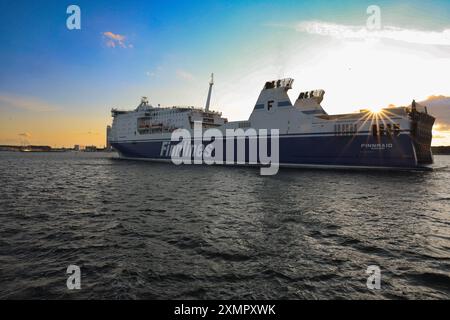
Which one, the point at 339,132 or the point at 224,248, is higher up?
the point at 339,132

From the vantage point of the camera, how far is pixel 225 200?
1510 cm

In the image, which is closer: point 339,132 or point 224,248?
point 224,248

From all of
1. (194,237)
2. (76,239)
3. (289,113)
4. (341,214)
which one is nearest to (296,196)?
(341,214)

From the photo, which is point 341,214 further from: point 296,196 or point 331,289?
point 331,289

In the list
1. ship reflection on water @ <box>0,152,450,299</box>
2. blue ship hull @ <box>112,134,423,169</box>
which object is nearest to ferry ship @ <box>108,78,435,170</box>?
blue ship hull @ <box>112,134,423,169</box>

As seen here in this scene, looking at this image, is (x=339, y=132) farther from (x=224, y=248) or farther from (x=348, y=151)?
(x=224, y=248)

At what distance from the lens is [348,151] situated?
33406 mm

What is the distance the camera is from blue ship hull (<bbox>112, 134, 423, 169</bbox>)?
30719 mm

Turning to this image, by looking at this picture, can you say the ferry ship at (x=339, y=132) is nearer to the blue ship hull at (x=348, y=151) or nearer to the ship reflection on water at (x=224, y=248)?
the blue ship hull at (x=348, y=151)

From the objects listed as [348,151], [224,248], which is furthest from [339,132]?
[224,248]

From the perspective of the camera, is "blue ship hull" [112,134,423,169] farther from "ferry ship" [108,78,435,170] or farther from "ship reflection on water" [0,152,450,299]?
"ship reflection on water" [0,152,450,299]

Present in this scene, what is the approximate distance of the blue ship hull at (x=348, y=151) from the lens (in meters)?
30.7

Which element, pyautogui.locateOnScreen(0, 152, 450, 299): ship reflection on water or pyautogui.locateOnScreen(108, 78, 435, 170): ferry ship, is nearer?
pyautogui.locateOnScreen(0, 152, 450, 299): ship reflection on water
